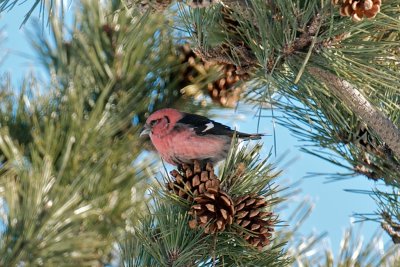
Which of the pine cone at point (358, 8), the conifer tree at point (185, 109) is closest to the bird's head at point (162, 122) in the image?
the conifer tree at point (185, 109)

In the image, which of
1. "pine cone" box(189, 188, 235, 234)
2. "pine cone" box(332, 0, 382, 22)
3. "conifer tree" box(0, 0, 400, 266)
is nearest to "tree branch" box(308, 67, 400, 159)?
"conifer tree" box(0, 0, 400, 266)

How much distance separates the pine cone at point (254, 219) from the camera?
1.42 meters

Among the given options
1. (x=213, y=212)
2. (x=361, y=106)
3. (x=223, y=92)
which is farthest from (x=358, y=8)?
(x=223, y=92)

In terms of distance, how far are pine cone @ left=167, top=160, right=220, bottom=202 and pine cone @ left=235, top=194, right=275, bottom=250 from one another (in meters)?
0.06

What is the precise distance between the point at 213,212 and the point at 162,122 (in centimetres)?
66

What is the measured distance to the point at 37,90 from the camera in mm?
2627

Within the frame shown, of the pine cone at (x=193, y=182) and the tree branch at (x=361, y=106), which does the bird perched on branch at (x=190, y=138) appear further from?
the tree branch at (x=361, y=106)

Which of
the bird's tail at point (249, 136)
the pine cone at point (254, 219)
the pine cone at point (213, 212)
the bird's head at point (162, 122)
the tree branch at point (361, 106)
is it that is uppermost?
the tree branch at point (361, 106)

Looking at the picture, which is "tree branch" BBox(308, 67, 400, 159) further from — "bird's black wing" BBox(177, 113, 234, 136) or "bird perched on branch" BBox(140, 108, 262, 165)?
"bird's black wing" BBox(177, 113, 234, 136)

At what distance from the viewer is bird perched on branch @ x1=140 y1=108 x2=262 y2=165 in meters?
1.74

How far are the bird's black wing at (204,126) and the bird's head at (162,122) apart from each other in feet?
0.08

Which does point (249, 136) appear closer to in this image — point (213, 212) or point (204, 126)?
point (204, 126)

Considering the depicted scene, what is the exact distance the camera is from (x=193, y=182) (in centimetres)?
145

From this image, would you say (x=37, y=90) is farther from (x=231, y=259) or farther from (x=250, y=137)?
(x=231, y=259)
